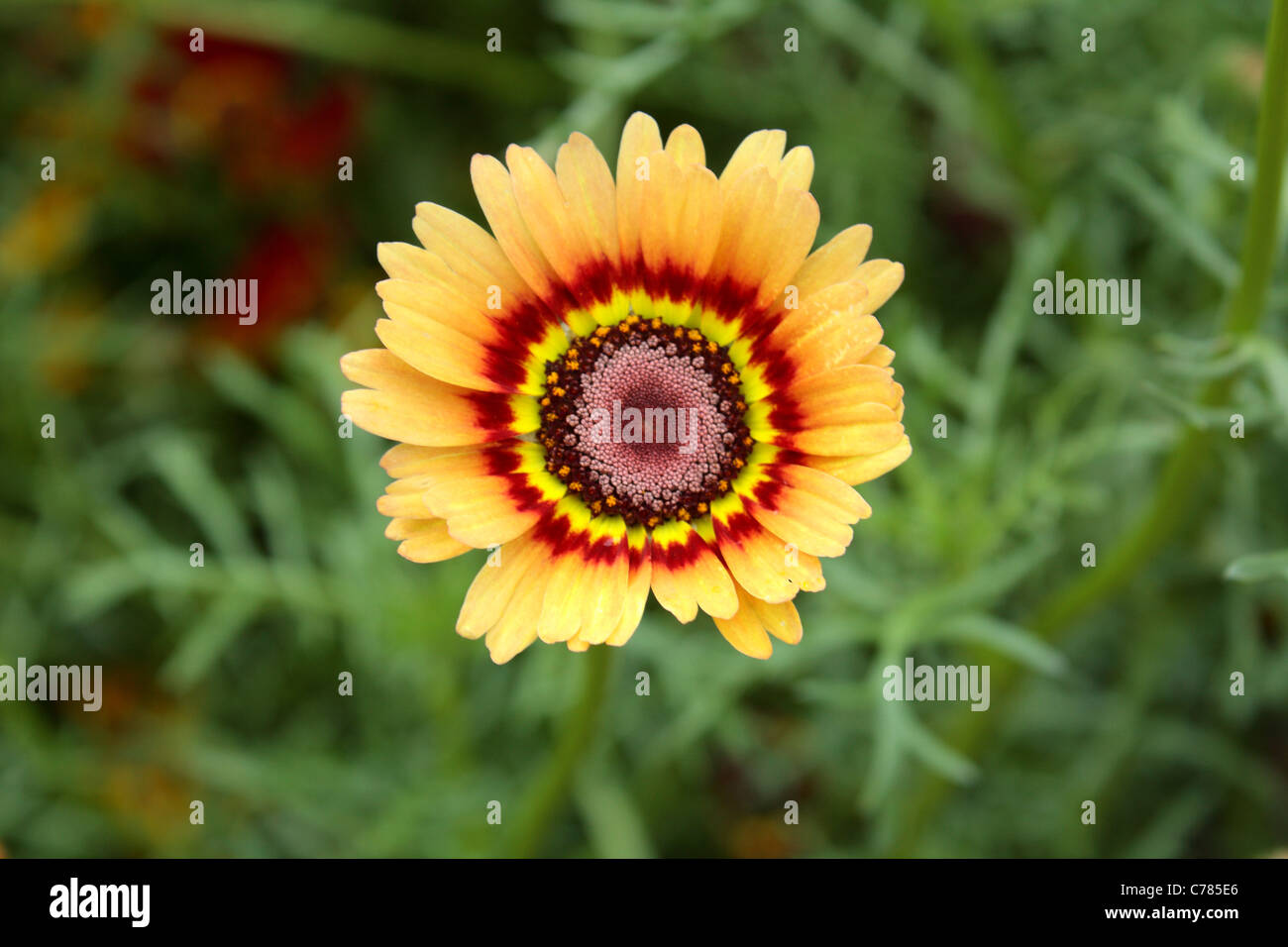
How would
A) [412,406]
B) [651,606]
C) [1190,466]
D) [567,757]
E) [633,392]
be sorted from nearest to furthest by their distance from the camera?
[412,406] → [633,392] → [1190,466] → [567,757] → [651,606]

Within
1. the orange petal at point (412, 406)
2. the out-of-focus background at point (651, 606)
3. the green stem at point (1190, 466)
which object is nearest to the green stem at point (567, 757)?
the out-of-focus background at point (651, 606)

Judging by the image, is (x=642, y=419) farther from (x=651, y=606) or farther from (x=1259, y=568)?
(x=651, y=606)

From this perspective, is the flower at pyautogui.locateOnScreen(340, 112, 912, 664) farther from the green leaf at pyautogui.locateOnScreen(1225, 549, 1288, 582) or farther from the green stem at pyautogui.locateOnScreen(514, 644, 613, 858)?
the green leaf at pyautogui.locateOnScreen(1225, 549, 1288, 582)

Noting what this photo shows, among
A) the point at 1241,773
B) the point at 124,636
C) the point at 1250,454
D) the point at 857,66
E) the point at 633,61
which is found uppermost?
the point at 857,66

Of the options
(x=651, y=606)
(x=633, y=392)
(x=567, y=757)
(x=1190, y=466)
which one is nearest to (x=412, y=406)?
(x=633, y=392)

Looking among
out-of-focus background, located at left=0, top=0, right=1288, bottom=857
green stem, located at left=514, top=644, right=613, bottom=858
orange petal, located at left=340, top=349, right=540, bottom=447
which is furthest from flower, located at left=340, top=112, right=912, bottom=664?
out-of-focus background, located at left=0, top=0, right=1288, bottom=857

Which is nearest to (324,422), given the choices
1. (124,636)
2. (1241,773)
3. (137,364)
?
(137,364)

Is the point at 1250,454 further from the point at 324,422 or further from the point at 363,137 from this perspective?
the point at 363,137
